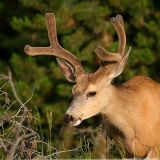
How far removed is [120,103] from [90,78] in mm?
443

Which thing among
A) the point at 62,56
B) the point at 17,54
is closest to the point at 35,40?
the point at 17,54

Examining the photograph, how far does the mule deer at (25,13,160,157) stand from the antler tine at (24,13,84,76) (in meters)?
0.01

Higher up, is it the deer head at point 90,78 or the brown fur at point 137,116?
the deer head at point 90,78

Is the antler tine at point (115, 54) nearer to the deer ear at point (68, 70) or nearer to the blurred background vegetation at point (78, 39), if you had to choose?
the deer ear at point (68, 70)

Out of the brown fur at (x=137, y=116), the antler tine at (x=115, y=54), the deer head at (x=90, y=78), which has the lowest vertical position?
the brown fur at (x=137, y=116)

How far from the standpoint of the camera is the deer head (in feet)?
27.3

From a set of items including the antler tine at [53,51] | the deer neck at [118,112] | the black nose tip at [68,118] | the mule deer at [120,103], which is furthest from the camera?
the antler tine at [53,51]

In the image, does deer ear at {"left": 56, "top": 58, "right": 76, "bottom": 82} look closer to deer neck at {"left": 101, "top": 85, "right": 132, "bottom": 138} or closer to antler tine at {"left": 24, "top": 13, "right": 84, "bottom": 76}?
antler tine at {"left": 24, "top": 13, "right": 84, "bottom": 76}

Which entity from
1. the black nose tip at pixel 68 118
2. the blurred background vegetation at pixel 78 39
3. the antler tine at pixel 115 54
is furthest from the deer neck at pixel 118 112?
the blurred background vegetation at pixel 78 39

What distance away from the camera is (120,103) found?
869 cm

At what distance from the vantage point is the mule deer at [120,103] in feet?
27.7

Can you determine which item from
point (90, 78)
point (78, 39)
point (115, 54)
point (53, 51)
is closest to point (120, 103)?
point (90, 78)

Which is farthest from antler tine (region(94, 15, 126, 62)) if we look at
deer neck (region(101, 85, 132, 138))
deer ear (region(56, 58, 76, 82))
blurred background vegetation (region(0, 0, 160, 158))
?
blurred background vegetation (region(0, 0, 160, 158))

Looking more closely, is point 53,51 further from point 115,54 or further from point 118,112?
point 118,112
